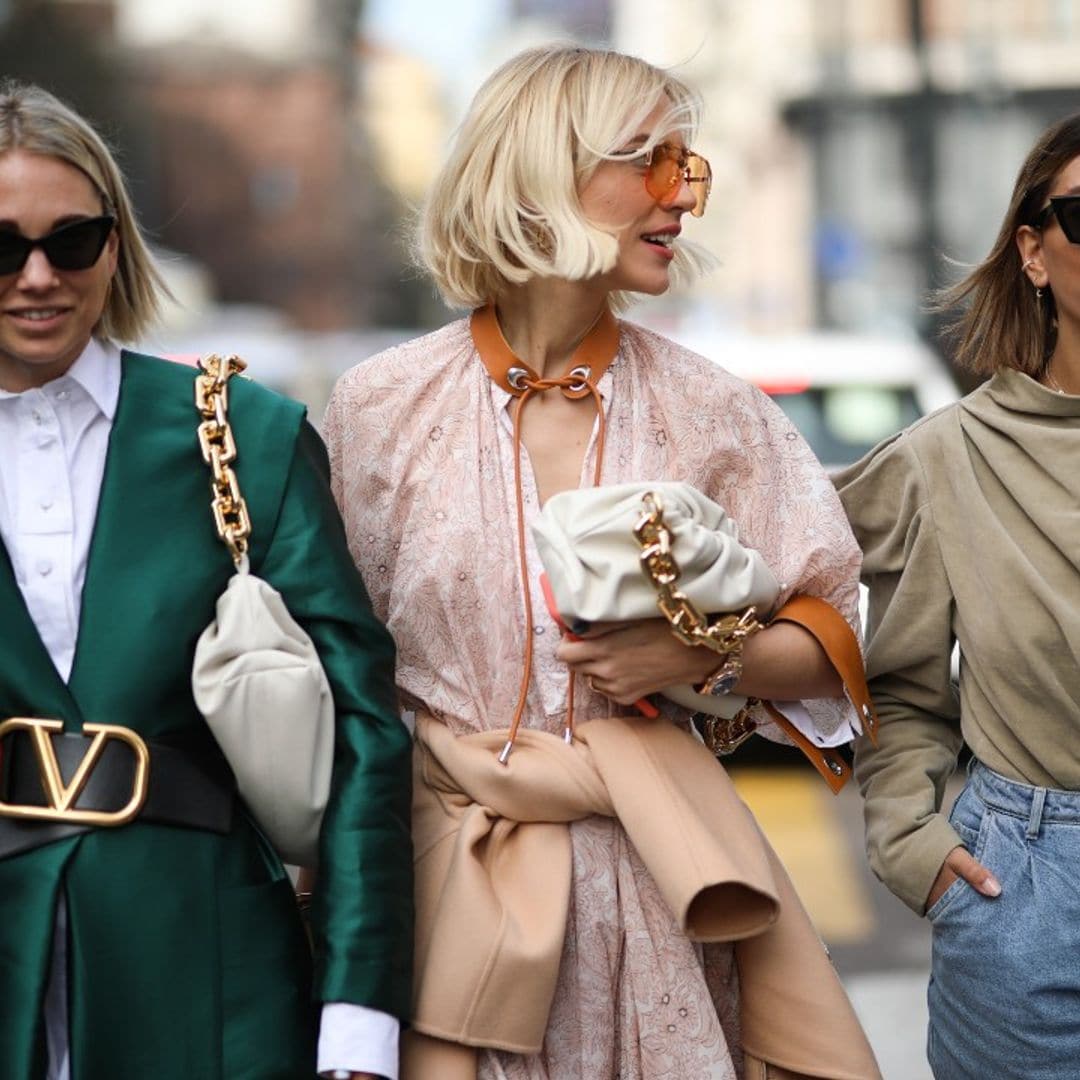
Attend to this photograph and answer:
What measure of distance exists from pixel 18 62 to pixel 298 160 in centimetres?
1133

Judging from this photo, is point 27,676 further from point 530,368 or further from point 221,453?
point 530,368

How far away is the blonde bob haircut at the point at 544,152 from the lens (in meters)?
3.37

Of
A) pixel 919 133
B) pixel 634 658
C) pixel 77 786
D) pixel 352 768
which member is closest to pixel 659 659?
pixel 634 658

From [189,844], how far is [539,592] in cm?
68

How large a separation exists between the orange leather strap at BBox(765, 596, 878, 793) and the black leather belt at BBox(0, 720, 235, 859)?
0.95 meters

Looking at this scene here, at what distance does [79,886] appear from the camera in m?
2.92

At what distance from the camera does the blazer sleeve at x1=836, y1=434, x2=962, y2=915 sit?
363 centimetres

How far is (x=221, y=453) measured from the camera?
3.12 metres

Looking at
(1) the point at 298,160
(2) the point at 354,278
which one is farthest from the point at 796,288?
(1) the point at 298,160

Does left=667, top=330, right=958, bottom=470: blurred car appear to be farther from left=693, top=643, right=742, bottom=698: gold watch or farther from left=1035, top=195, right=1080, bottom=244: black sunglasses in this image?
left=693, top=643, right=742, bottom=698: gold watch

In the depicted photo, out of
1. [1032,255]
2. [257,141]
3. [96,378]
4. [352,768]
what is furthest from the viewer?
[257,141]

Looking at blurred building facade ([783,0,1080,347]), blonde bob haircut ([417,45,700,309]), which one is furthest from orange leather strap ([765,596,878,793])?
blurred building facade ([783,0,1080,347])

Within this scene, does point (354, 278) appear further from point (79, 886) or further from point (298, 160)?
point (79, 886)

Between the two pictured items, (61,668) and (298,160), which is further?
(298,160)
